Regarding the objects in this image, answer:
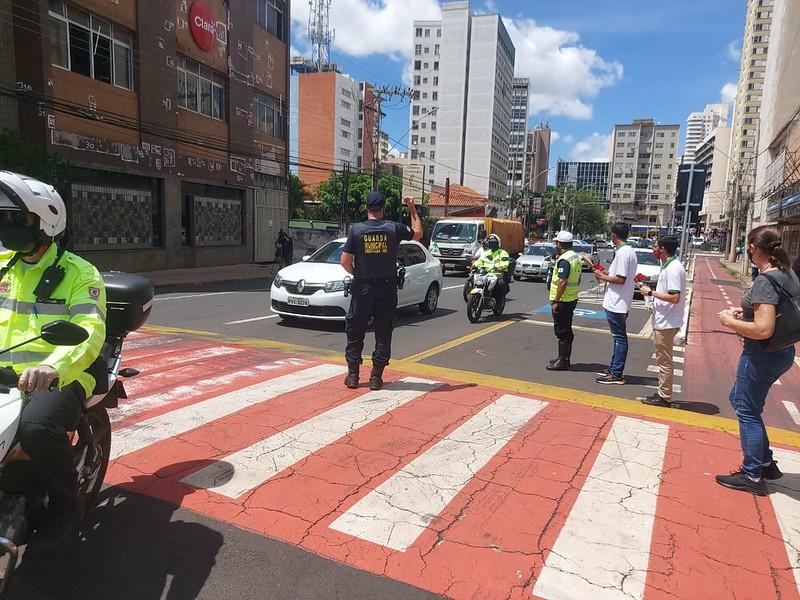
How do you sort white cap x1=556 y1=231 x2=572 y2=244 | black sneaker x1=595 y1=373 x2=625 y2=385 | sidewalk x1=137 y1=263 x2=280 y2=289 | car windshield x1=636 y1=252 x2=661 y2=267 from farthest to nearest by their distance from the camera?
sidewalk x1=137 y1=263 x2=280 y2=289
car windshield x1=636 y1=252 x2=661 y2=267
white cap x1=556 y1=231 x2=572 y2=244
black sneaker x1=595 y1=373 x2=625 y2=385

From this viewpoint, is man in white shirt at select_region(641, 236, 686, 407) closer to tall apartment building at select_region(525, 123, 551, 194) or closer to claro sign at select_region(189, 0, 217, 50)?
claro sign at select_region(189, 0, 217, 50)

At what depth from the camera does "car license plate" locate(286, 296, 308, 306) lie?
31.4ft

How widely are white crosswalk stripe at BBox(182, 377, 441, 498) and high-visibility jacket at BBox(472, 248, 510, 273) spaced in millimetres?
6247

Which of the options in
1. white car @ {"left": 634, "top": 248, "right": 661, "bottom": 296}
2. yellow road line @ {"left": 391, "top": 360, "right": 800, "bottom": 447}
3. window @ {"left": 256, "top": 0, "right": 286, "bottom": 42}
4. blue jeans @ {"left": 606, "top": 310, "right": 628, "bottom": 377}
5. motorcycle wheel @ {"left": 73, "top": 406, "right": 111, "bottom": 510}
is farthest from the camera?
window @ {"left": 256, "top": 0, "right": 286, "bottom": 42}

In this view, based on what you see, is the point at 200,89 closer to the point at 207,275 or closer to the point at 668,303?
the point at 207,275

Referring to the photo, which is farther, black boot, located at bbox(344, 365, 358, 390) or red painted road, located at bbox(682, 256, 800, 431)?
red painted road, located at bbox(682, 256, 800, 431)

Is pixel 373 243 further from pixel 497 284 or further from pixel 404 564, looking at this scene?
pixel 497 284

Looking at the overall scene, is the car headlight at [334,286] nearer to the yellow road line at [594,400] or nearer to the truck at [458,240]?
the yellow road line at [594,400]

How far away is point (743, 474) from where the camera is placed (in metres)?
3.88

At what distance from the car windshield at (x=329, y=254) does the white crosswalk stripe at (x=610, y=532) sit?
688 centimetres

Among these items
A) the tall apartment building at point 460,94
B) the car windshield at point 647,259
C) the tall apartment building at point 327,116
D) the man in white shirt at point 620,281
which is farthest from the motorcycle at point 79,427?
the tall apartment building at point 460,94

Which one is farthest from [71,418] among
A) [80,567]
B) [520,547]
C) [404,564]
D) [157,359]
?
[157,359]

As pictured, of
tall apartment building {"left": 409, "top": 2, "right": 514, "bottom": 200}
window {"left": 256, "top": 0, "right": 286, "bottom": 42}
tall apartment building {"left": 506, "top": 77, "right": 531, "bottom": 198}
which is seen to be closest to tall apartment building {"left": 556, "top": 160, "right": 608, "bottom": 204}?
tall apartment building {"left": 506, "top": 77, "right": 531, "bottom": 198}

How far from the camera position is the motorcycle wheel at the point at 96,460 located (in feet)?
10.3
